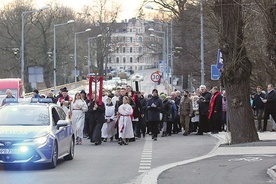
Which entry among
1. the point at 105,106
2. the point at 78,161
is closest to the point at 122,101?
the point at 105,106

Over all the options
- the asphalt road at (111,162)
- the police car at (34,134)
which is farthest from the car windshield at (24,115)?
the asphalt road at (111,162)

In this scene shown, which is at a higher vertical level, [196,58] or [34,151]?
[196,58]

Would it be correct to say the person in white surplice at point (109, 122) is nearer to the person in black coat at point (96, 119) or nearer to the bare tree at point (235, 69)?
the person in black coat at point (96, 119)

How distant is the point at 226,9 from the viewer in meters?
21.8

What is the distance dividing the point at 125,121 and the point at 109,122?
4.82 ft

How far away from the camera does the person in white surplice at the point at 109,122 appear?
26500 mm

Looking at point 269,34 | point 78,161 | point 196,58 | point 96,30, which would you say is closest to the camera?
point 269,34

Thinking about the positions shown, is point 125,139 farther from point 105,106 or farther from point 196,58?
point 196,58

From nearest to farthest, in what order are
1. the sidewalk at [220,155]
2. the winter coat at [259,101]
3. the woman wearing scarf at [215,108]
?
the sidewalk at [220,155] < the woman wearing scarf at [215,108] < the winter coat at [259,101]

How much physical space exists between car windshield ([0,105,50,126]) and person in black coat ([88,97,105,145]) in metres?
6.98

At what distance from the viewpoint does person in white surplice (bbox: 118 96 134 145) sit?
2531cm

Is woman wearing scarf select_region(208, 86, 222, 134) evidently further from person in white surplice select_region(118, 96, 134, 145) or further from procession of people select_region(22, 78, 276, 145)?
person in white surplice select_region(118, 96, 134, 145)

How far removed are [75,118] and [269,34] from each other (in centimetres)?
1196

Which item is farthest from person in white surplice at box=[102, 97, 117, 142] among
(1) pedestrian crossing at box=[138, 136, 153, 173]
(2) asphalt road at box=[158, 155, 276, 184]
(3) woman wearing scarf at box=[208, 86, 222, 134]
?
(2) asphalt road at box=[158, 155, 276, 184]
